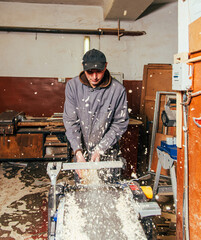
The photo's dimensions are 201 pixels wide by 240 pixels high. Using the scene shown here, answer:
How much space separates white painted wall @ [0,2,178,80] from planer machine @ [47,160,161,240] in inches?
139

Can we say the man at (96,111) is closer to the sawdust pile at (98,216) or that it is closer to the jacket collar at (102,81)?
the jacket collar at (102,81)

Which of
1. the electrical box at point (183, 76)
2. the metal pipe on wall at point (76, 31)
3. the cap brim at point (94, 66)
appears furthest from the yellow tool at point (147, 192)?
the metal pipe on wall at point (76, 31)

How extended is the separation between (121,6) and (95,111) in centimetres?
252

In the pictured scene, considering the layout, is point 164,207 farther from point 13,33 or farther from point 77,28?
point 13,33

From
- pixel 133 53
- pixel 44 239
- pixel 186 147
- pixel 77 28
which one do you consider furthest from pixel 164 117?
pixel 77 28

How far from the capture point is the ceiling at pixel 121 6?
359 centimetres

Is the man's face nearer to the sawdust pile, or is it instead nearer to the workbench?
the sawdust pile

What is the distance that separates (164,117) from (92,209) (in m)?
1.69

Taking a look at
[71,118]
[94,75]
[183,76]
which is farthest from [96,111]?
[183,76]

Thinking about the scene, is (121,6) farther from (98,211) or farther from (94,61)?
(98,211)

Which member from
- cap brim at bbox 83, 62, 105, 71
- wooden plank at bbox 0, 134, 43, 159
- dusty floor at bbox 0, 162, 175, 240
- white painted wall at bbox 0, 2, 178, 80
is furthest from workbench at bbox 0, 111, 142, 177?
cap brim at bbox 83, 62, 105, 71

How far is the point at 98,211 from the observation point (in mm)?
1147

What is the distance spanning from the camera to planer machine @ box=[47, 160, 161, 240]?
100 centimetres

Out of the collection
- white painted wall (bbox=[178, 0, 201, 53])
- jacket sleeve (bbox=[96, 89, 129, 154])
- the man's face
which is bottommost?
jacket sleeve (bbox=[96, 89, 129, 154])
